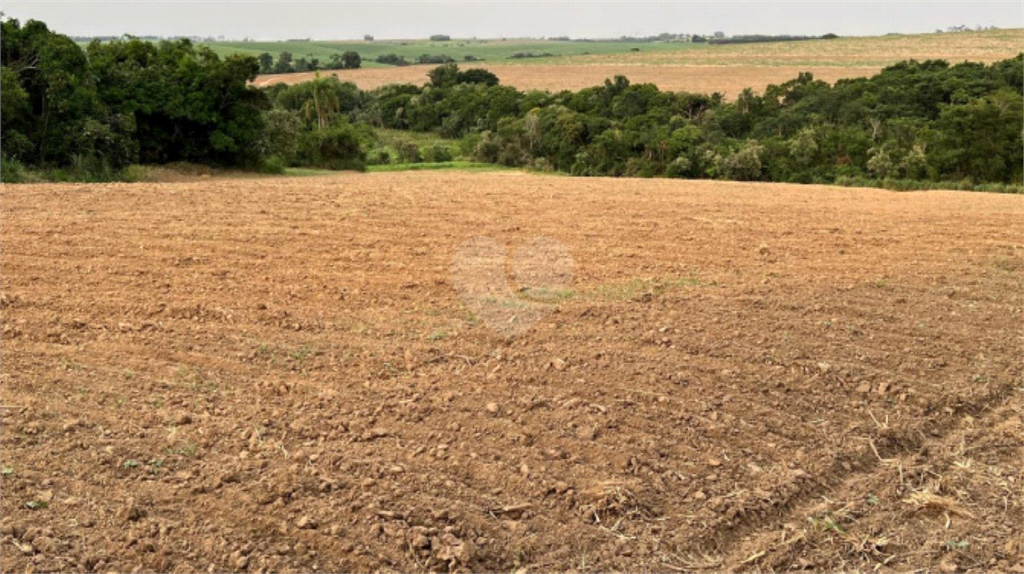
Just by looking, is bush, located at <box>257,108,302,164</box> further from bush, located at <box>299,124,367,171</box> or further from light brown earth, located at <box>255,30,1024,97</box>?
light brown earth, located at <box>255,30,1024,97</box>

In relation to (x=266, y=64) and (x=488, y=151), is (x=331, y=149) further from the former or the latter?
(x=266, y=64)

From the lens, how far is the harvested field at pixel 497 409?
3.63 meters

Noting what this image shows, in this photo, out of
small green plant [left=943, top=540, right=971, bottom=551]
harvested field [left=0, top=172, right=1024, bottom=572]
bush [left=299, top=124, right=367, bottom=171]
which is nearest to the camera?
harvested field [left=0, top=172, right=1024, bottom=572]

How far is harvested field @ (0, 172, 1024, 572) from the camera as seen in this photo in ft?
11.9

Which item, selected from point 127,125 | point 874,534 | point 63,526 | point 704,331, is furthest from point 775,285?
point 127,125

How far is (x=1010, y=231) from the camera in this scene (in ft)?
32.1

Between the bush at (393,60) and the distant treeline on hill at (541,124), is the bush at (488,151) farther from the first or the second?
the bush at (393,60)

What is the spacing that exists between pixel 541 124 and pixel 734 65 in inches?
1617

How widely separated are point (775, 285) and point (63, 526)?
17.9 ft

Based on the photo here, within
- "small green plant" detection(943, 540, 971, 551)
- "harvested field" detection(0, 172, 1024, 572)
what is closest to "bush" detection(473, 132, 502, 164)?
"harvested field" detection(0, 172, 1024, 572)

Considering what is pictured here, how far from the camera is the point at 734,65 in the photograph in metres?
71.0

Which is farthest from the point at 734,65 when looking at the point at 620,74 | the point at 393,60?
the point at 393,60

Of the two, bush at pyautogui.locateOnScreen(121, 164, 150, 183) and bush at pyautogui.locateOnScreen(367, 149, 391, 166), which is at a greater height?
bush at pyautogui.locateOnScreen(121, 164, 150, 183)

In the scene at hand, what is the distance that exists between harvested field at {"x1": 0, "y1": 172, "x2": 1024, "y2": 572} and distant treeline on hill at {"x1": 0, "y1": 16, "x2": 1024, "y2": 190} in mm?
10437
